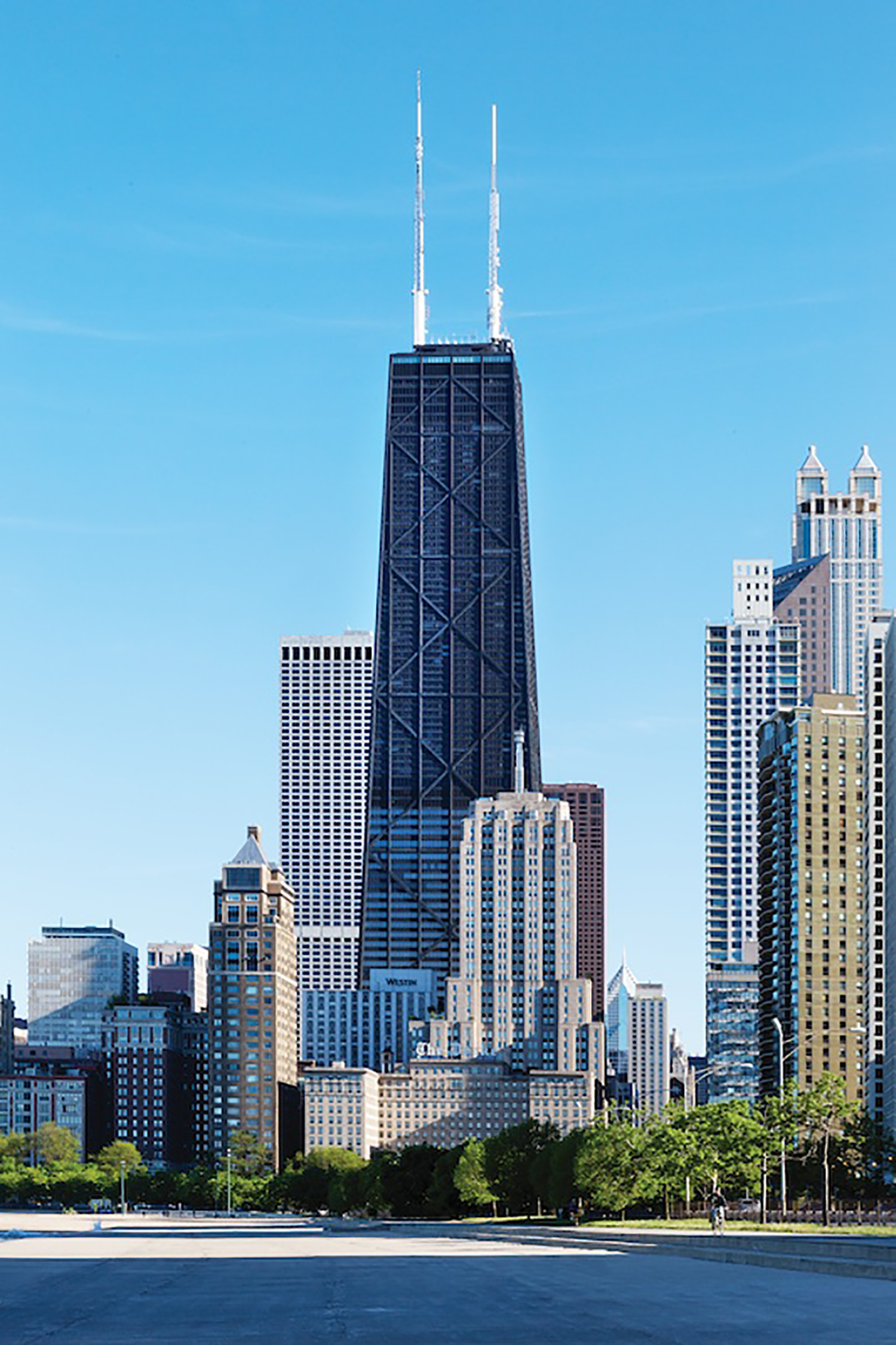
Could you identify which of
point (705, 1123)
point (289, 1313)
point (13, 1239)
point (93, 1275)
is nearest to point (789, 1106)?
point (705, 1123)

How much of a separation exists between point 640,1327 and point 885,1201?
153000 mm

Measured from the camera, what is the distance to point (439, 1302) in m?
55.6

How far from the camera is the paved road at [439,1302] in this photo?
44438 millimetres

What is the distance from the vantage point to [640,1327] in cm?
4503

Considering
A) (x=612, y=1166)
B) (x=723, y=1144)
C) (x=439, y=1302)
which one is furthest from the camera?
(x=612, y=1166)

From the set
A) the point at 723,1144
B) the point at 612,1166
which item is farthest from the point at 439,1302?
the point at 612,1166

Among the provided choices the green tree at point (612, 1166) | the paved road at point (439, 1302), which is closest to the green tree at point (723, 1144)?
the green tree at point (612, 1166)

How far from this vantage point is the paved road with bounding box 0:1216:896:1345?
44438 millimetres

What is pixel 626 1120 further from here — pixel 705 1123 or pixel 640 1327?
pixel 640 1327

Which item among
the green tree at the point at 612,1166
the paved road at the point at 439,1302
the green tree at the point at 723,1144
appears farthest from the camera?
the green tree at the point at 612,1166

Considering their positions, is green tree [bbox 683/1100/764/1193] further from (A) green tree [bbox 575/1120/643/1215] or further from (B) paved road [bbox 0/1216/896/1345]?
(B) paved road [bbox 0/1216/896/1345]

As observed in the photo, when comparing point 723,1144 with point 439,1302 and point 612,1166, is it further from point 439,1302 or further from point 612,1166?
point 439,1302

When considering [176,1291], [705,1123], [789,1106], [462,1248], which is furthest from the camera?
[705,1123]

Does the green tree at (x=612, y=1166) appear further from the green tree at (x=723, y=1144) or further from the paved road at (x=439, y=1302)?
the paved road at (x=439, y=1302)
